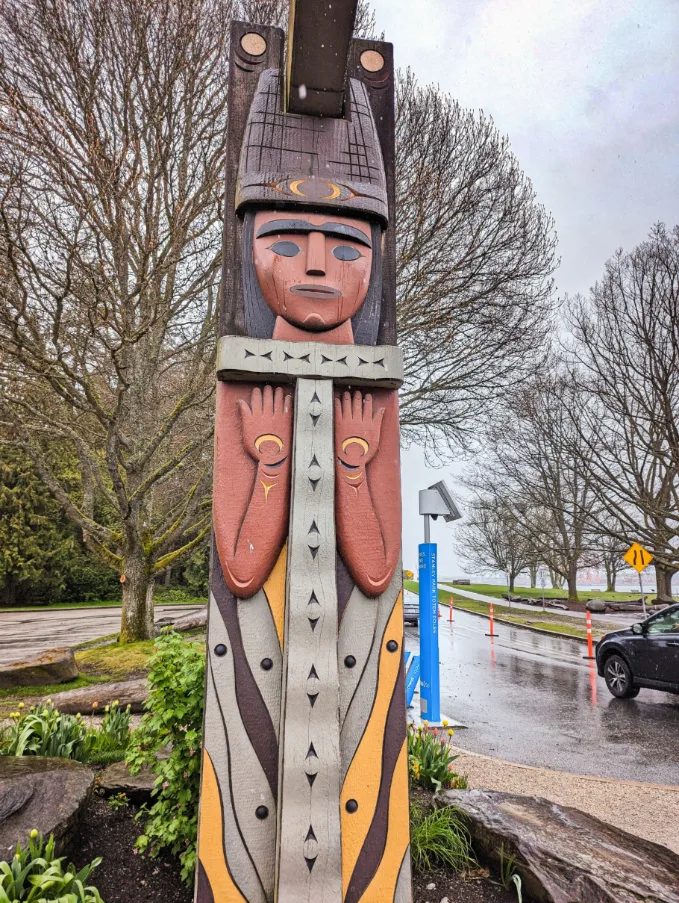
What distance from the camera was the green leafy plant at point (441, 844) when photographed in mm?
3277

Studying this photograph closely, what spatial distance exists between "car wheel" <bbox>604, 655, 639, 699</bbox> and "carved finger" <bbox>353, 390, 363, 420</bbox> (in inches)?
328

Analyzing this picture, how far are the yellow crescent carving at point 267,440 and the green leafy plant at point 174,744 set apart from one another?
55.5 inches

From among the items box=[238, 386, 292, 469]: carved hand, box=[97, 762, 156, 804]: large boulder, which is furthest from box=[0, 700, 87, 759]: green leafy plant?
box=[238, 386, 292, 469]: carved hand

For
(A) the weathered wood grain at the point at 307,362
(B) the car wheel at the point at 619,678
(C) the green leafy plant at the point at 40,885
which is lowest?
(B) the car wheel at the point at 619,678

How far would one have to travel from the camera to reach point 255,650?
2.76m

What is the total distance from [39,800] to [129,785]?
777 mm

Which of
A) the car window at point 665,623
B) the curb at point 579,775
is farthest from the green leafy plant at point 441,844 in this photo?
the car window at point 665,623

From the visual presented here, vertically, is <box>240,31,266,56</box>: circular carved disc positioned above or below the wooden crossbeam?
above

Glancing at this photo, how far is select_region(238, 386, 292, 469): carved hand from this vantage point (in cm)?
296

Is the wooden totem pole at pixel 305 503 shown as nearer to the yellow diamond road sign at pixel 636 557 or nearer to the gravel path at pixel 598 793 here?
the gravel path at pixel 598 793

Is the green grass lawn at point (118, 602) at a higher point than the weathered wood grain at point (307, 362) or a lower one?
lower

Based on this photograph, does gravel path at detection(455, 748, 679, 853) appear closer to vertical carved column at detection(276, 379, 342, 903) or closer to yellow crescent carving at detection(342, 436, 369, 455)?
vertical carved column at detection(276, 379, 342, 903)

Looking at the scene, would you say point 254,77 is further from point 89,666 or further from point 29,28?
point 89,666

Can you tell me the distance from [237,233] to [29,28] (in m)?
8.08
